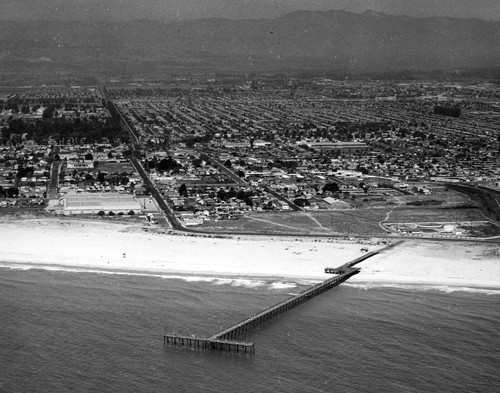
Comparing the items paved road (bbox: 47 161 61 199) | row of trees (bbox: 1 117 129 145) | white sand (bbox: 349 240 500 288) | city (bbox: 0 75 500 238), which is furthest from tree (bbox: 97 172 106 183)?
white sand (bbox: 349 240 500 288)

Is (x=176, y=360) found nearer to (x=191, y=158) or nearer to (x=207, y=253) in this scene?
(x=207, y=253)

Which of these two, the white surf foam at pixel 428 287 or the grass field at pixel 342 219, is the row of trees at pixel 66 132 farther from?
the white surf foam at pixel 428 287

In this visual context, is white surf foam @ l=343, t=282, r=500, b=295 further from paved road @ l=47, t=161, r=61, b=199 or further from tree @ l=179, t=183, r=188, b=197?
paved road @ l=47, t=161, r=61, b=199

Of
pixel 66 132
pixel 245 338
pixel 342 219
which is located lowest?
pixel 245 338

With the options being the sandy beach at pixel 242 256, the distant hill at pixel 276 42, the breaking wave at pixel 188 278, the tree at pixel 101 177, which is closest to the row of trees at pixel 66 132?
the tree at pixel 101 177

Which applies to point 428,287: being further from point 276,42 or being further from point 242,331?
point 276,42

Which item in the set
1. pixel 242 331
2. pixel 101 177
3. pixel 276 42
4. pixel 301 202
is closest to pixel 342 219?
pixel 301 202
